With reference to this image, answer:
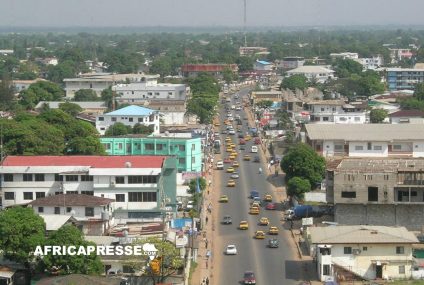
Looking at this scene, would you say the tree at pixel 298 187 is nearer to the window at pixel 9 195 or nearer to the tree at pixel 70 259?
the window at pixel 9 195

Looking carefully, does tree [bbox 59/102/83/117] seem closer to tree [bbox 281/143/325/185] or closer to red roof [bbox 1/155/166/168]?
tree [bbox 281/143/325/185]

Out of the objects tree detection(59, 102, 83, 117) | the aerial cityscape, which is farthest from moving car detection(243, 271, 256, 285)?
tree detection(59, 102, 83, 117)

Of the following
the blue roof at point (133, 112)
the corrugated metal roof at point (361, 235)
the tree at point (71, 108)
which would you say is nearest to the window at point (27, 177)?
the corrugated metal roof at point (361, 235)

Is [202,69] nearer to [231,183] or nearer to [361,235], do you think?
[231,183]

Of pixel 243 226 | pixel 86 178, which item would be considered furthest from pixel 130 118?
pixel 243 226

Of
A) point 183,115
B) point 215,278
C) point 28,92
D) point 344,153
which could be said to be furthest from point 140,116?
point 215,278

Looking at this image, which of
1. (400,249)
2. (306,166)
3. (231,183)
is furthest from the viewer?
(231,183)

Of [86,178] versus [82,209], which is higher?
[86,178]
